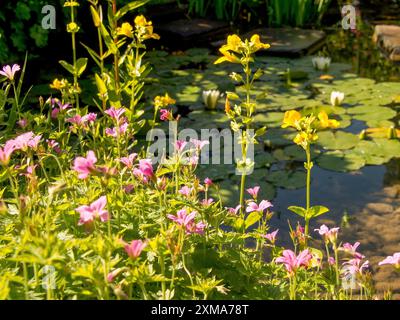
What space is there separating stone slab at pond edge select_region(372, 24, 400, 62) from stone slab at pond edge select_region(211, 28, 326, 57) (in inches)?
21.1

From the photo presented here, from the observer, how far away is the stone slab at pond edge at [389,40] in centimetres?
502

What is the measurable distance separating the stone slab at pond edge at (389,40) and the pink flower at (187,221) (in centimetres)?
408

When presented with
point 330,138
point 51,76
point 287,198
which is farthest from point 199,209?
point 51,76

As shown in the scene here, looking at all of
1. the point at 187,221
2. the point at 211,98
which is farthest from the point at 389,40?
the point at 187,221

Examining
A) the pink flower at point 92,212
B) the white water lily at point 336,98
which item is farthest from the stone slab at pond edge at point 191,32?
the pink flower at point 92,212

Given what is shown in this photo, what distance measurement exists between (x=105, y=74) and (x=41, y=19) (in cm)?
263

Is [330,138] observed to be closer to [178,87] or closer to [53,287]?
[178,87]

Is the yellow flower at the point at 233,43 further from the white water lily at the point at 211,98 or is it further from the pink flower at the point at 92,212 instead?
the white water lily at the point at 211,98

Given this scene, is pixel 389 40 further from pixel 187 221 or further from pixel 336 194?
pixel 187 221

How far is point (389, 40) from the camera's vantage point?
516 cm

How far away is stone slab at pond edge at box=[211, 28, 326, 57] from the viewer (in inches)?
206

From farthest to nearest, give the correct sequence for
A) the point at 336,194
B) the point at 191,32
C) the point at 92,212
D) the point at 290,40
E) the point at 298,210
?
the point at 191,32 → the point at 290,40 → the point at 336,194 → the point at 298,210 → the point at 92,212

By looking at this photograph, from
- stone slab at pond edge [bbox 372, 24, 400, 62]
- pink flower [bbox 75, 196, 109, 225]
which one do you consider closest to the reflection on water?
pink flower [bbox 75, 196, 109, 225]

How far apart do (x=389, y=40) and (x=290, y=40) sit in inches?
35.2
